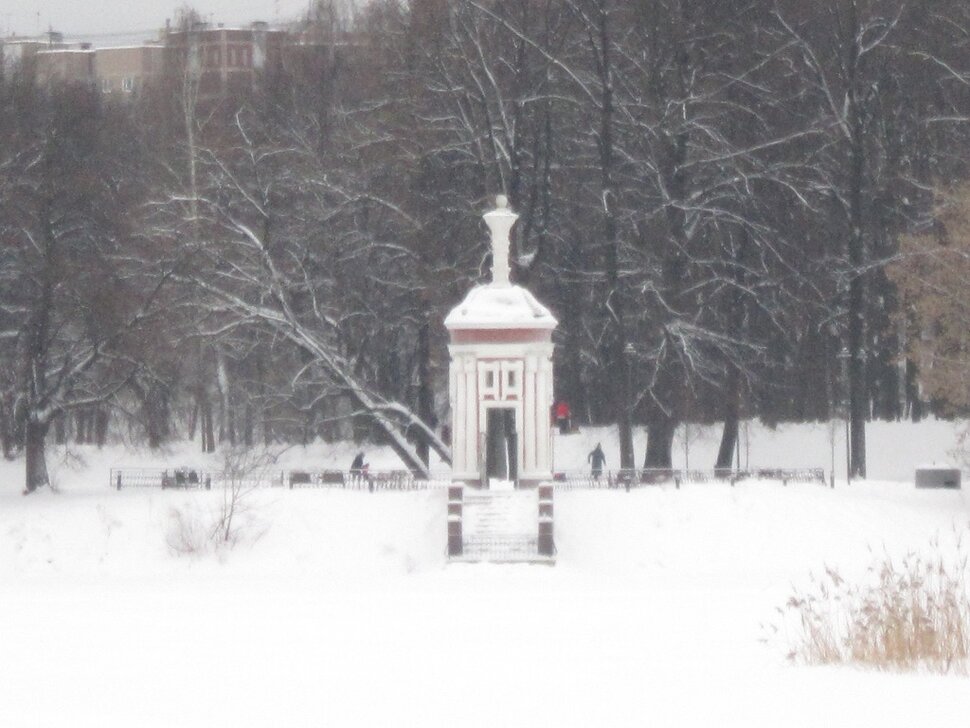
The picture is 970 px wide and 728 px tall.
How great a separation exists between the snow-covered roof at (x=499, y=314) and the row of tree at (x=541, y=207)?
5634 millimetres

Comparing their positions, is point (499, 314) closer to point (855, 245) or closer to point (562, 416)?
point (562, 416)

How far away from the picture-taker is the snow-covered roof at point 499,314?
33.6 m

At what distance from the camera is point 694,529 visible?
33812mm

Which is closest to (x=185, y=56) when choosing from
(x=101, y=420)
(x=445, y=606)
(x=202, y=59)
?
(x=202, y=59)

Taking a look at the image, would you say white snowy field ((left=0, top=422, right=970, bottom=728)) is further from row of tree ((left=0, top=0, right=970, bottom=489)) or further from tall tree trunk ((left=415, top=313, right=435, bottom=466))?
tall tree trunk ((left=415, top=313, right=435, bottom=466))

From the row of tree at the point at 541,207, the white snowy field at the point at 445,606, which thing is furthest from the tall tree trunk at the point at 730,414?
the white snowy field at the point at 445,606

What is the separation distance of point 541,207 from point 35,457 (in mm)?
12112

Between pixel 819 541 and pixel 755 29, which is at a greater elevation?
pixel 755 29

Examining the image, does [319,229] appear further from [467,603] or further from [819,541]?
[467,603]

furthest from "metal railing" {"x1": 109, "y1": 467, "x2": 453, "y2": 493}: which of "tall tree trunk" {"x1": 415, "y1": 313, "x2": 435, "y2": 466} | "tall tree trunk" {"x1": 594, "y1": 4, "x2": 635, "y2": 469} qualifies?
"tall tree trunk" {"x1": 415, "y1": 313, "x2": 435, "y2": 466}

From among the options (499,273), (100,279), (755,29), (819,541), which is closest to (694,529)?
(819,541)

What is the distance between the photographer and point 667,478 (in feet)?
120

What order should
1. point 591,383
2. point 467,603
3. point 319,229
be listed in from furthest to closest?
point 591,383, point 319,229, point 467,603

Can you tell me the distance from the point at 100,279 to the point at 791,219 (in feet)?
48.6
